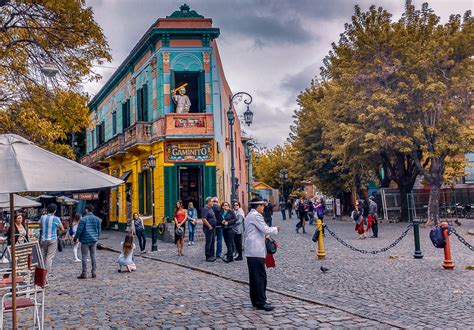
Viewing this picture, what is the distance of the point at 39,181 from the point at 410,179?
26081mm

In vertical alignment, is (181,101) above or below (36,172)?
above

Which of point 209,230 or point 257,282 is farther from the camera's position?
point 209,230

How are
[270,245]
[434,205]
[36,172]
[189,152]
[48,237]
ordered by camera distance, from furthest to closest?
[434,205] → [189,152] → [48,237] → [270,245] → [36,172]

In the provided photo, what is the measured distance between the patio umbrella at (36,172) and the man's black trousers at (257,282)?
8.16 ft

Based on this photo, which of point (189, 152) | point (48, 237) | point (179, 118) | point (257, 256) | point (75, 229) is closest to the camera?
point (257, 256)

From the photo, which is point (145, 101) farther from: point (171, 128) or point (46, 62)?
point (46, 62)

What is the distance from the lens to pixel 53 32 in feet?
39.9

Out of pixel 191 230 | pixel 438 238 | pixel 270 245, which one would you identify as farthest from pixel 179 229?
pixel 438 238

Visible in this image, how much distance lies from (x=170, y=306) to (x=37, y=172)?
3.30 m

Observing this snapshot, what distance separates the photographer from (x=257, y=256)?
7062 mm

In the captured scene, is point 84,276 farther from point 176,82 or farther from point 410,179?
point 410,179

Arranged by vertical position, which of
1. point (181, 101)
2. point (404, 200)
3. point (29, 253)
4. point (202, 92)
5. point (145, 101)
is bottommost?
point (29, 253)

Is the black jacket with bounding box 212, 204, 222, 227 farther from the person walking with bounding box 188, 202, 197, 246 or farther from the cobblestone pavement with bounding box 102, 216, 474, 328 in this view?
the person walking with bounding box 188, 202, 197, 246

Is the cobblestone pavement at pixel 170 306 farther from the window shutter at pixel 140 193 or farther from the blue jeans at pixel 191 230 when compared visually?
the window shutter at pixel 140 193
